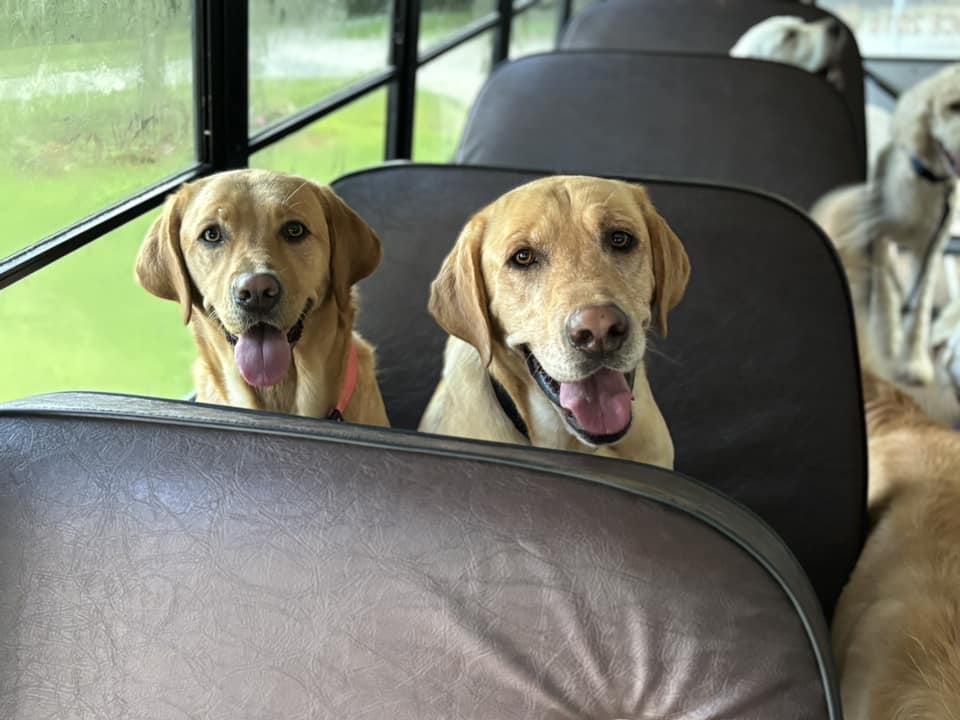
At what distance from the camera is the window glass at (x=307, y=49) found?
6.81 ft

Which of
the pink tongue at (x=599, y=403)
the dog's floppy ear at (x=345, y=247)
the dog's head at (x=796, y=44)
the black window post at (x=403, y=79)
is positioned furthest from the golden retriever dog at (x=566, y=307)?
the dog's head at (x=796, y=44)

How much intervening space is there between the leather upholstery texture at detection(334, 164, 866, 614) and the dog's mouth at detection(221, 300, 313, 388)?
49 cm

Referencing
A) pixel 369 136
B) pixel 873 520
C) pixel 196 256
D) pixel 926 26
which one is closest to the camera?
pixel 196 256

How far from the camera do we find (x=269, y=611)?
84cm

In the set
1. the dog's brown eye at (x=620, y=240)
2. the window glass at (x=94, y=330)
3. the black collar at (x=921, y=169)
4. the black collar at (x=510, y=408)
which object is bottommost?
the black collar at (x=921, y=169)

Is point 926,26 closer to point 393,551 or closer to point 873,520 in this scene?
point 873,520

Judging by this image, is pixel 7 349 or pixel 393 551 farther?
pixel 7 349

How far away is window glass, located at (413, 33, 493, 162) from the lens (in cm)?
344

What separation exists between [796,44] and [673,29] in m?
0.45

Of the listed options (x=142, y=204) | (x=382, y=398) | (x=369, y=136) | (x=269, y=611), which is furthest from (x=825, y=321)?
(x=369, y=136)

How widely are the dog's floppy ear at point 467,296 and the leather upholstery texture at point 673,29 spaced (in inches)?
93.2

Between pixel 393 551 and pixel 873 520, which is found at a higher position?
pixel 393 551

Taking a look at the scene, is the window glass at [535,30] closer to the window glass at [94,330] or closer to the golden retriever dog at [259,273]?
the window glass at [94,330]

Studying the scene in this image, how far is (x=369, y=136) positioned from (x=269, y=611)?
7.24 feet
